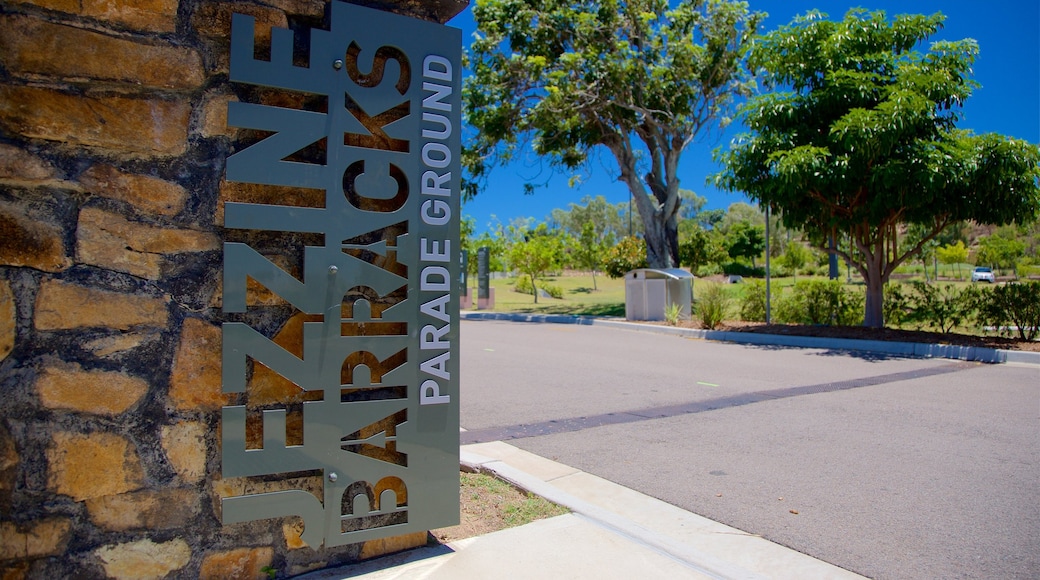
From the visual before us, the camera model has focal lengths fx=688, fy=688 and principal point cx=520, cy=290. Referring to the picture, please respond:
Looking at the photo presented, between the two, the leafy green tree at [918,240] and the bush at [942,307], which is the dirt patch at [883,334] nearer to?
the bush at [942,307]

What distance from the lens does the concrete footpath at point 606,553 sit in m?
3.23

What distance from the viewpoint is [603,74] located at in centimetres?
2048

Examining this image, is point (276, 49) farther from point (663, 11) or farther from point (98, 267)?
point (663, 11)

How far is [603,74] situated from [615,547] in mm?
18696

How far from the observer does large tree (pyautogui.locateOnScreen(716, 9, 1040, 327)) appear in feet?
42.4

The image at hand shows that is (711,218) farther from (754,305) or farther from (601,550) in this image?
(601,550)

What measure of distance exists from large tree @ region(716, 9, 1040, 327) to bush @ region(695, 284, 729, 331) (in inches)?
112

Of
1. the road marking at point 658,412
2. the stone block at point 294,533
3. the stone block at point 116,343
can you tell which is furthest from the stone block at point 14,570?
the road marking at point 658,412

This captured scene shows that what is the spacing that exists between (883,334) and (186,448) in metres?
14.4

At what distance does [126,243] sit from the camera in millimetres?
2789

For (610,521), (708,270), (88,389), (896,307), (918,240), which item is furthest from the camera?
(708,270)

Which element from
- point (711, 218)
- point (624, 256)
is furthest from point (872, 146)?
point (711, 218)

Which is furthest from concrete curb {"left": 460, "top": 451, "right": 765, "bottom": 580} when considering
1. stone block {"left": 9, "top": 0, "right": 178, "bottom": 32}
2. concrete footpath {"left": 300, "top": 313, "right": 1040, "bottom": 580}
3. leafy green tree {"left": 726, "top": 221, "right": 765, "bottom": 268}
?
leafy green tree {"left": 726, "top": 221, "right": 765, "bottom": 268}

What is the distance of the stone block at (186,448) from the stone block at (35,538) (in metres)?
0.42
